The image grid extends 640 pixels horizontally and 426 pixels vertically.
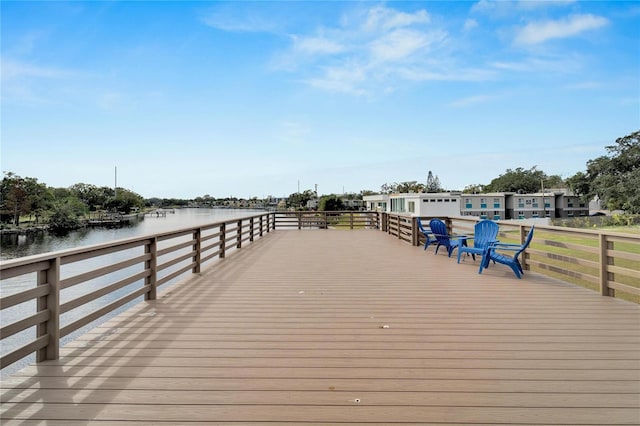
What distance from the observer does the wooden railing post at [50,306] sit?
2.19m

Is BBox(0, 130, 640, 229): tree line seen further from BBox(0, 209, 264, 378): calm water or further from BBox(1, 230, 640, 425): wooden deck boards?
BBox(1, 230, 640, 425): wooden deck boards

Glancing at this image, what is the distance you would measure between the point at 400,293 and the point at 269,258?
3.49 meters

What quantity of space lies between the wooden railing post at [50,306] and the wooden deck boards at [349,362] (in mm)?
137

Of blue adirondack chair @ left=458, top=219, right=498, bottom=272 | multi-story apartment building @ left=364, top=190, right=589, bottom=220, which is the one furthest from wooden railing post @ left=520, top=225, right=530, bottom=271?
multi-story apartment building @ left=364, top=190, right=589, bottom=220

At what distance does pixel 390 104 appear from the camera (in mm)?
17484

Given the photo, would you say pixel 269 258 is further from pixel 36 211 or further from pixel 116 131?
pixel 36 211

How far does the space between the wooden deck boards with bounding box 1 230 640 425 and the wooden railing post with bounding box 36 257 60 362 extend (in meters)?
0.14

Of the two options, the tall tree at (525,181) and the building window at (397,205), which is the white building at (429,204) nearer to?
the building window at (397,205)

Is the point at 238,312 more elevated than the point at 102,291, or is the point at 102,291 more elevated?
the point at 102,291

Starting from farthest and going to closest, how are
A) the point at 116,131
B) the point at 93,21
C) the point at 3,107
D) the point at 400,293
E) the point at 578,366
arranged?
1. the point at 116,131
2. the point at 3,107
3. the point at 93,21
4. the point at 400,293
5. the point at 578,366

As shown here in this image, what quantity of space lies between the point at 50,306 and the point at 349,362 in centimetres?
200

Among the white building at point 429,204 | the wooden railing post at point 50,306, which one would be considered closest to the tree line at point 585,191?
the white building at point 429,204

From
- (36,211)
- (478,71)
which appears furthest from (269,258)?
(36,211)

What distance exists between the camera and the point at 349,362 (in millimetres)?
2232
